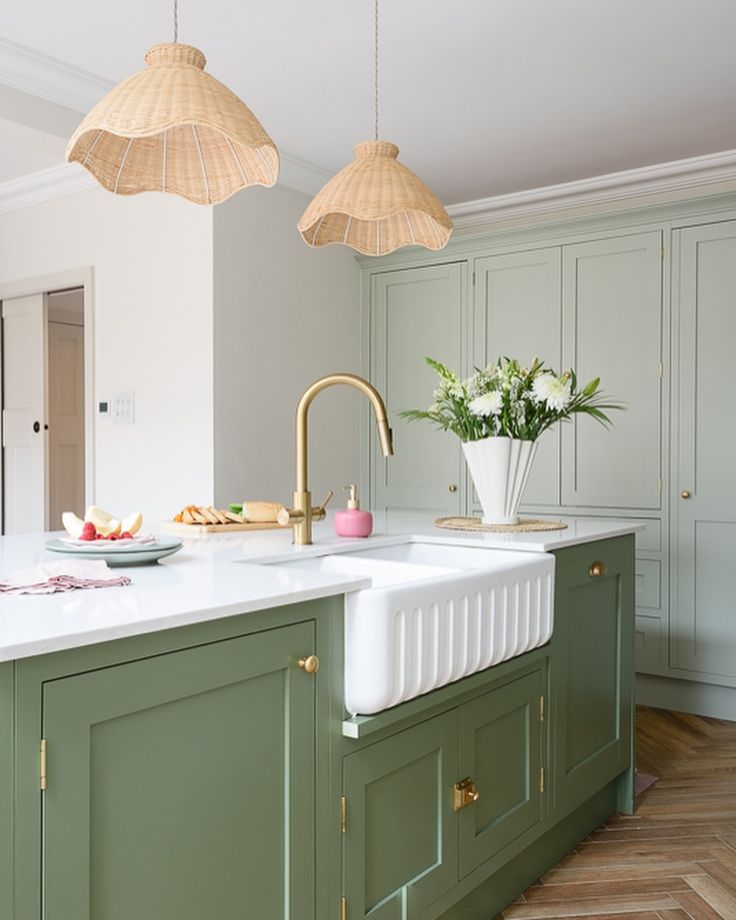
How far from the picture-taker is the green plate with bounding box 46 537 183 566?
68.0 inches

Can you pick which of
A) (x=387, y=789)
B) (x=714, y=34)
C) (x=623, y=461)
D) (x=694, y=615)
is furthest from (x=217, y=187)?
(x=694, y=615)

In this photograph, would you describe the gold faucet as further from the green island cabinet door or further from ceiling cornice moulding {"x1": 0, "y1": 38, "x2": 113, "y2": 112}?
ceiling cornice moulding {"x1": 0, "y1": 38, "x2": 113, "y2": 112}

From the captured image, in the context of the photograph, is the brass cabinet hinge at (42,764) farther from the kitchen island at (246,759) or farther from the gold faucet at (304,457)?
the gold faucet at (304,457)

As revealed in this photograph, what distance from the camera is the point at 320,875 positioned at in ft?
4.98

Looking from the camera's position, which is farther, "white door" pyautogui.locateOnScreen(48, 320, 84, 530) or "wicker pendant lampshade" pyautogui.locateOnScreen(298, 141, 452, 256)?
"white door" pyautogui.locateOnScreen(48, 320, 84, 530)

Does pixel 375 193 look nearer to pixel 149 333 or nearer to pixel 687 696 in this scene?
pixel 149 333

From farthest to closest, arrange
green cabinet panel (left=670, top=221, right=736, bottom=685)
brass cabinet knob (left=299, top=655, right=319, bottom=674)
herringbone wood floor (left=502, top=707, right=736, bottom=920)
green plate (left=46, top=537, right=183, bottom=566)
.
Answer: green cabinet panel (left=670, top=221, right=736, bottom=685), herringbone wood floor (left=502, top=707, right=736, bottom=920), green plate (left=46, top=537, right=183, bottom=566), brass cabinet knob (left=299, top=655, right=319, bottom=674)

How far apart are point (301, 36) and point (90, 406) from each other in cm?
210

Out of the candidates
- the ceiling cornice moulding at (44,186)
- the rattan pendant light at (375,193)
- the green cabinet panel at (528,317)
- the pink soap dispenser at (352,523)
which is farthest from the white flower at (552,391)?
the ceiling cornice moulding at (44,186)

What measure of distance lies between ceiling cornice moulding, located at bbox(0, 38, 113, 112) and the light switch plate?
127 centimetres

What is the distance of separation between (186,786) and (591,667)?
1490 mm

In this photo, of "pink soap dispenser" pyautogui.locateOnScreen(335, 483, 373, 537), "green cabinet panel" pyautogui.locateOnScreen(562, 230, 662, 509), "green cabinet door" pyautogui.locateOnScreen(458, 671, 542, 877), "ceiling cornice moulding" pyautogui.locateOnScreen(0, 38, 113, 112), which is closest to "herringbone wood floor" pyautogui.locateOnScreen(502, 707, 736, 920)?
"green cabinet door" pyautogui.locateOnScreen(458, 671, 542, 877)

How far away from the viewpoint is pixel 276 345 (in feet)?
13.3

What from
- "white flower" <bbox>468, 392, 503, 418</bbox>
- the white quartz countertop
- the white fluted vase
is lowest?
the white quartz countertop
